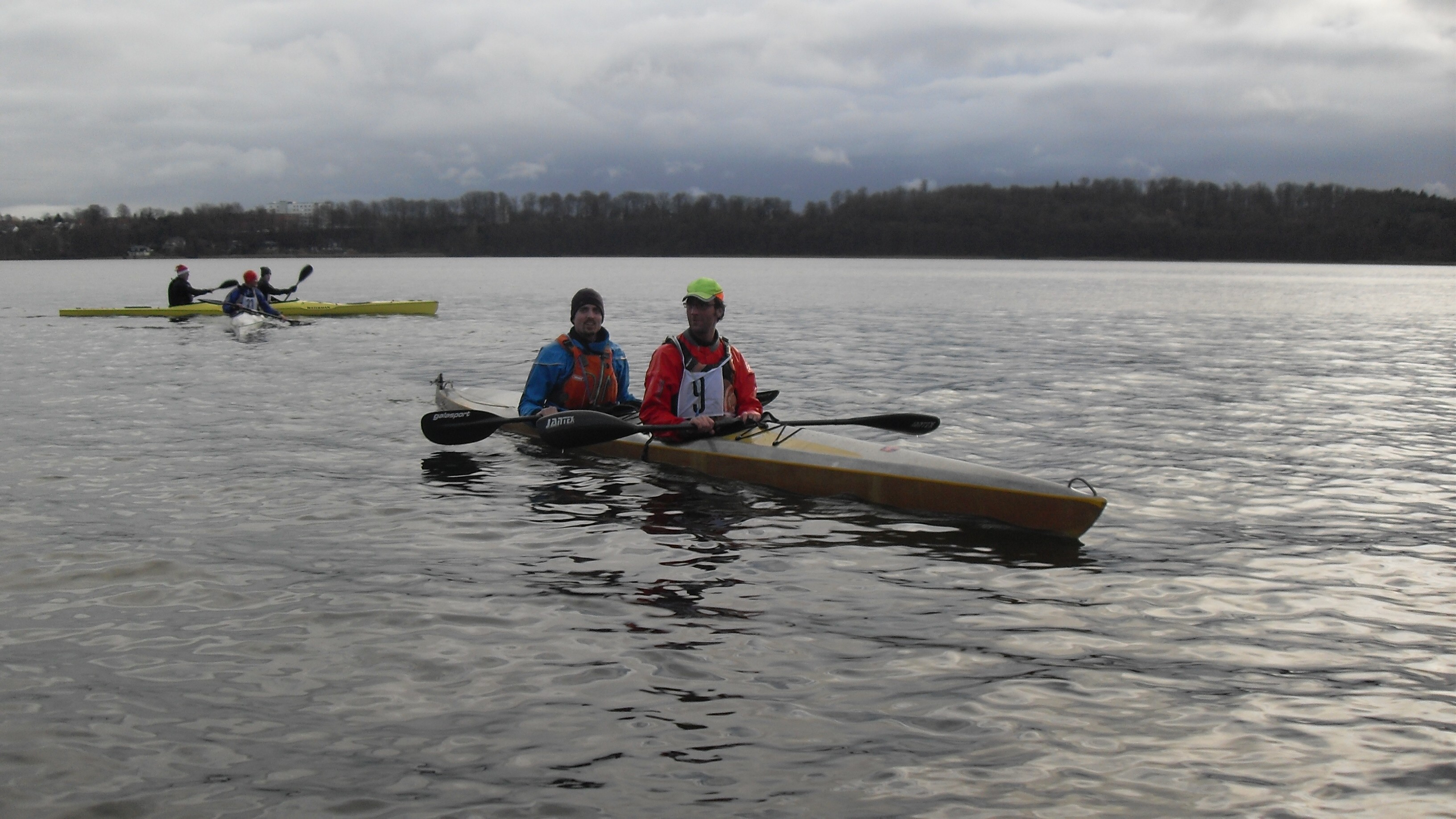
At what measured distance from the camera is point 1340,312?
44750 mm

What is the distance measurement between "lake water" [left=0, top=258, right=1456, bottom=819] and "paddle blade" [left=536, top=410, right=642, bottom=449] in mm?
Result: 479

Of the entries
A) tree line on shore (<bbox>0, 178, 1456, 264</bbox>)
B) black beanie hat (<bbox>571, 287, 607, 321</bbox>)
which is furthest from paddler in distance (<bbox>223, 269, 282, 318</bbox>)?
tree line on shore (<bbox>0, 178, 1456, 264</bbox>)

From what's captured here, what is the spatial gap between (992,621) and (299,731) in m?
3.94

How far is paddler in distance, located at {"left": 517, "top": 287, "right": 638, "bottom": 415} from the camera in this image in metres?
11.8

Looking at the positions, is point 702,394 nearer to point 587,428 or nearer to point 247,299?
point 587,428

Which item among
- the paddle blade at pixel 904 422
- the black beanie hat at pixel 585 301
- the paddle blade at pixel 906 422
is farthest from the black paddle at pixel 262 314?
the paddle blade at pixel 906 422

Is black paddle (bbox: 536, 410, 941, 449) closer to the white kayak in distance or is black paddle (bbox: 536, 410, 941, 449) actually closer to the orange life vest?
the orange life vest

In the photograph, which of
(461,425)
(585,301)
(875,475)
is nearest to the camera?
(875,475)

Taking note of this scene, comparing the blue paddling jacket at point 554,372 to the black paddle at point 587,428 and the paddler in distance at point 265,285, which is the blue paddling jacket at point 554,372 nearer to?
the black paddle at point 587,428

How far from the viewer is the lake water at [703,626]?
15.9ft

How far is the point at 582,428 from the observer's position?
10766 mm

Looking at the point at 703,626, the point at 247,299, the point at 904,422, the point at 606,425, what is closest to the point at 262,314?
the point at 247,299

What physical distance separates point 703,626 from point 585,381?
5.61 m

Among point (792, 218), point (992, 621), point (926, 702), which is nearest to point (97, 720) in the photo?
point (926, 702)
